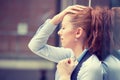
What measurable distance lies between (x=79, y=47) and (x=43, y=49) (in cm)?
19

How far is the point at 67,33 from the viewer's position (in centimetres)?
175

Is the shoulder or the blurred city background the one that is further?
the blurred city background

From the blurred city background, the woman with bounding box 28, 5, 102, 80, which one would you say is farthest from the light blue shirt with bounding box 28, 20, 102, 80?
the blurred city background

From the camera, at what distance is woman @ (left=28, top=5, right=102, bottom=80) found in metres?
1.67

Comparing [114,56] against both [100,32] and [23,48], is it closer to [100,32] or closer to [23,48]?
[100,32]

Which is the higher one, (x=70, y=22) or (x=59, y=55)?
(x=70, y=22)

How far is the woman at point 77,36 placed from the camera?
1.67m

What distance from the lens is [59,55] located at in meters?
1.86

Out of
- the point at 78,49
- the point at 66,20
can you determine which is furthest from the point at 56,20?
the point at 78,49

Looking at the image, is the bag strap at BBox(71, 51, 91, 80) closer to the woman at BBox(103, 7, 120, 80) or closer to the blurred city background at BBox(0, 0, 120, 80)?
the woman at BBox(103, 7, 120, 80)

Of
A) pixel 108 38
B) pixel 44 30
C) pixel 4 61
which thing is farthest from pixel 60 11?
pixel 4 61

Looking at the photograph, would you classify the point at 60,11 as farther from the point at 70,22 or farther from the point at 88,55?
the point at 88,55

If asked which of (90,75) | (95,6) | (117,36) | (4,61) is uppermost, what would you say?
(95,6)

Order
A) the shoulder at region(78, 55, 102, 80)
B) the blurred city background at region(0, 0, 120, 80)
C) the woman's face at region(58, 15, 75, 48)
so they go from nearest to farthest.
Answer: the shoulder at region(78, 55, 102, 80) < the woman's face at region(58, 15, 75, 48) < the blurred city background at region(0, 0, 120, 80)
